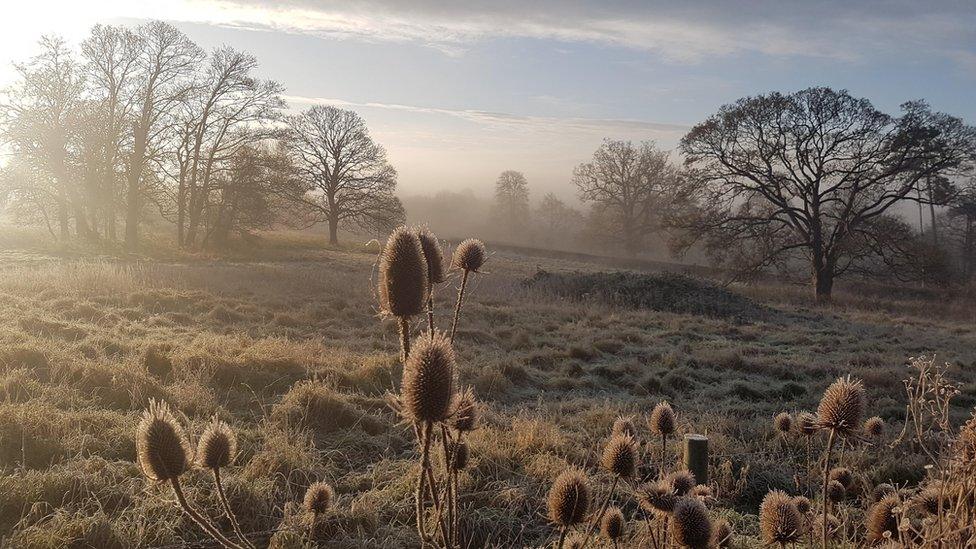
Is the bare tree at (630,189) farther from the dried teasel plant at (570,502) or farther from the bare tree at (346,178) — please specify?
the dried teasel plant at (570,502)

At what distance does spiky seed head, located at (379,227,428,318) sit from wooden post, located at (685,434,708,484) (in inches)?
104

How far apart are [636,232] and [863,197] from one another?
25.0 meters

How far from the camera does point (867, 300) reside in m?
24.4

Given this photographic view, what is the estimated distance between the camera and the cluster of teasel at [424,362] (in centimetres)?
169

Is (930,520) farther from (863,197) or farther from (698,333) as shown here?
(863,197)

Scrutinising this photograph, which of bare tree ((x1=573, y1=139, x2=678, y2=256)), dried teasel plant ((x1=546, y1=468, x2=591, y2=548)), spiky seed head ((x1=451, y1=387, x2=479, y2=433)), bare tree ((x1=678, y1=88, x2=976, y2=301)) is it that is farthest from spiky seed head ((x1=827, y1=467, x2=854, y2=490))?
bare tree ((x1=573, y1=139, x2=678, y2=256))

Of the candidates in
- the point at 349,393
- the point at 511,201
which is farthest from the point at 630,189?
the point at 349,393

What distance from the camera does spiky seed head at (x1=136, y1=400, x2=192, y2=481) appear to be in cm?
197

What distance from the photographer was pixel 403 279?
195 cm

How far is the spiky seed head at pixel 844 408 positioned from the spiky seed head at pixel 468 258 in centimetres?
152

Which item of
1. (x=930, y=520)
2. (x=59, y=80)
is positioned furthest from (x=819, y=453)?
(x=59, y=80)

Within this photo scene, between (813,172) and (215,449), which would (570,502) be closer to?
(215,449)

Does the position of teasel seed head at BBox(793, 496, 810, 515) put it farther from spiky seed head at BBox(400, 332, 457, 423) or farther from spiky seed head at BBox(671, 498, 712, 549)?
spiky seed head at BBox(400, 332, 457, 423)

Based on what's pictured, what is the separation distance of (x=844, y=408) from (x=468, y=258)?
5.44 ft
